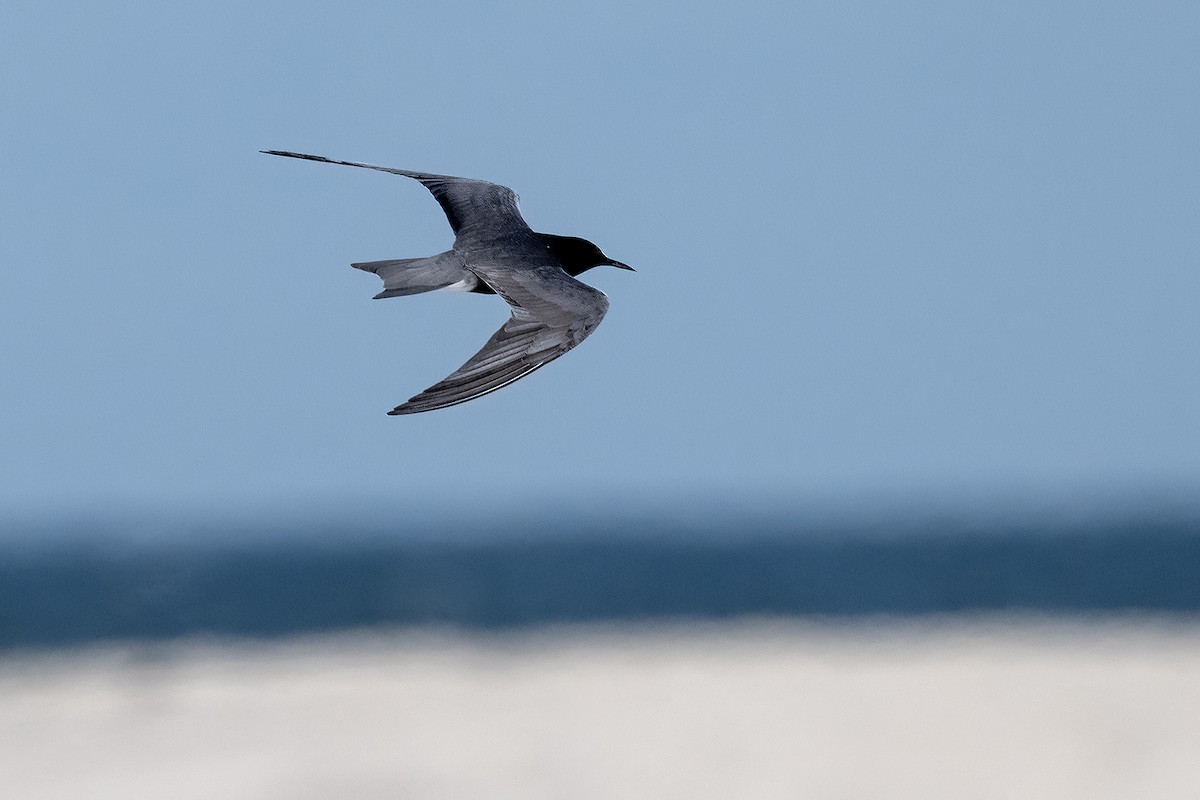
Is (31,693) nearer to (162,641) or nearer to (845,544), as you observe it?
(162,641)

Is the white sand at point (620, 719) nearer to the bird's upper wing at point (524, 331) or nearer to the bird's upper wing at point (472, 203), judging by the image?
the bird's upper wing at point (472, 203)

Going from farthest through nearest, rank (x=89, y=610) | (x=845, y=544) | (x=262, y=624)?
(x=845, y=544), (x=89, y=610), (x=262, y=624)

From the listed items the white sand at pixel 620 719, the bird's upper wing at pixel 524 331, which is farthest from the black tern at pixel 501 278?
the white sand at pixel 620 719

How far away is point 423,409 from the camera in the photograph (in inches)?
269

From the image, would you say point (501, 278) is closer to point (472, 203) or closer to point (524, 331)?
point (524, 331)

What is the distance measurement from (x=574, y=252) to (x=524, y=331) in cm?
143

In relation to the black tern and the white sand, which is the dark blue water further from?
the black tern

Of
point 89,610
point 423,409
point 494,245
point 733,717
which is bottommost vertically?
point 89,610

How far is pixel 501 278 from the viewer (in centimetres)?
826

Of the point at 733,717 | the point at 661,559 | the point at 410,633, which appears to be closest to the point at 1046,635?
the point at 733,717

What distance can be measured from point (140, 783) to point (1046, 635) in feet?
53.0

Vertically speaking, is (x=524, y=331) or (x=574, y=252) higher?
(x=574, y=252)

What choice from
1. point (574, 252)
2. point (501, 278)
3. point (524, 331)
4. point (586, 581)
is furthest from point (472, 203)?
point (586, 581)

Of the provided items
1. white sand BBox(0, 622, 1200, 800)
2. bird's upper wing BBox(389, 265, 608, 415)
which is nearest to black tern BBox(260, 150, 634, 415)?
bird's upper wing BBox(389, 265, 608, 415)
